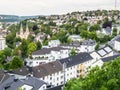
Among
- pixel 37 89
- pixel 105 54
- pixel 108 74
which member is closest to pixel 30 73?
pixel 37 89

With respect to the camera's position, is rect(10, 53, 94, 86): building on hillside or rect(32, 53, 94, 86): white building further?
rect(32, 53, 94, 86): white building

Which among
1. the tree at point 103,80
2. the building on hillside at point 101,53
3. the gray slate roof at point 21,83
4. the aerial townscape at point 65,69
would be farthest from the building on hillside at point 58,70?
the tree at point 103,80

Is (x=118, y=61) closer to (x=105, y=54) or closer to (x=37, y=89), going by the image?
(x=37, y=89)

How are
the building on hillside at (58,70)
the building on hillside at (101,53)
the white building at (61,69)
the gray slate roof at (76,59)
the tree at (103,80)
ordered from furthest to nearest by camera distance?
the building on hillside at (101,53) < the gray slate roof at (76,59) < the white building at (61,69) < the building on hillside at (58,70) < the tree at (103,80)

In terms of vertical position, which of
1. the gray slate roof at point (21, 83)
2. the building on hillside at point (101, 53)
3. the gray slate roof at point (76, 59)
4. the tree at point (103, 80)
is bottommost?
the building on hillside at point (101, 53)

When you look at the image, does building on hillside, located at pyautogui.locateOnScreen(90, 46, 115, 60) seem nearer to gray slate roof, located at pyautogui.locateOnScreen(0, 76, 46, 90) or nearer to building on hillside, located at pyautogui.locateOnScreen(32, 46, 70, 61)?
building on hillside, located at pyautogui.locateOnScreen(32, 46, 70, 61)

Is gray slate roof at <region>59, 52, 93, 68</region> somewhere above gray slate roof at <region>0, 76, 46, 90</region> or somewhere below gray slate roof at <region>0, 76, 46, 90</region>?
below

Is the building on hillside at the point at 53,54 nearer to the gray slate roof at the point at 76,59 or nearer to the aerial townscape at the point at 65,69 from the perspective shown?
the aerial townscape at the point at 65,69

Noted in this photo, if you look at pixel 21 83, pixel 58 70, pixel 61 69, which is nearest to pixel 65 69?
pixel 61 69

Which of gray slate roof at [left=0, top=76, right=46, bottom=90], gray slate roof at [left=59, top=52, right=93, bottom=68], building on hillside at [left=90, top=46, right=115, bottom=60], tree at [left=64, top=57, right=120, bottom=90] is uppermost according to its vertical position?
tree at [left=64, top=57, right=120, bottom=90]

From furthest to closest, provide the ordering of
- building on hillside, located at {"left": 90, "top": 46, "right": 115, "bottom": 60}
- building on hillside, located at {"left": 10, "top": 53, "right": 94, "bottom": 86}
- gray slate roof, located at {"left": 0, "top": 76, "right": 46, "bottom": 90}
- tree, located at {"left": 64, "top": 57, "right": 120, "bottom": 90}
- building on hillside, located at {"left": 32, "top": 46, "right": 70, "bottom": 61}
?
building on hillside, located at {"left": 32, "top": 46, "right": 70, "bottom": 61} < building on hillside, located at {"left": 90, "top": 46, "right": 115, "bottom": 60} < building on hillside, located at {"left": 10, "top": 53, "right": 94, "bottom": 86} < gray slate roof, located at {"left": 0, "top": 76, "right": 46, "bottom": 90} < tree, located at {"left": 64, "top": 57, "right": 120, "bottom": 90}

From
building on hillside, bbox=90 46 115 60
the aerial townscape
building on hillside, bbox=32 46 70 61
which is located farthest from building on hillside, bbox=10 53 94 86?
building on hillside, bbox=32 46 70 61
